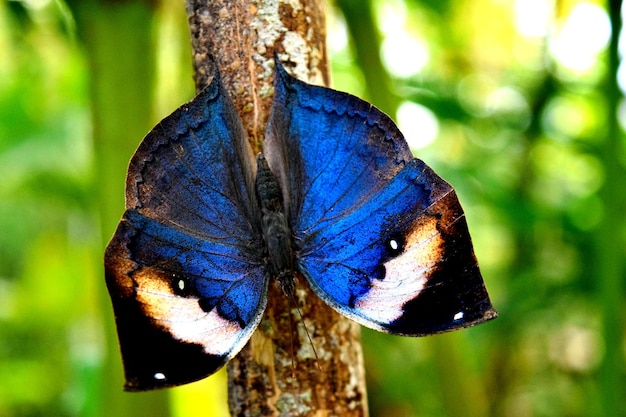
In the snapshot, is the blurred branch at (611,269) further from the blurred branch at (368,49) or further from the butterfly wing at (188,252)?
the butterfly wing at (188,252)

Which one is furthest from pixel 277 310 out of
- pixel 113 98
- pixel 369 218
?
pixel 113 98

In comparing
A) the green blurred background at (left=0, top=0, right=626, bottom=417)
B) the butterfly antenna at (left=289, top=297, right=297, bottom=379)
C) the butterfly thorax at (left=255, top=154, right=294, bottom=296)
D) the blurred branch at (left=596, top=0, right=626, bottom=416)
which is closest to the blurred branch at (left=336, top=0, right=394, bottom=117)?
the green blurred background at (left=0, top=0, right=626, bottom=417)

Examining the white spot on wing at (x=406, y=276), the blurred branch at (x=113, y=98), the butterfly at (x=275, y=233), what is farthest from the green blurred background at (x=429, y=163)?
the white spot on wing at (x=406, y=276)

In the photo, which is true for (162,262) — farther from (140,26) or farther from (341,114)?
(140,26)

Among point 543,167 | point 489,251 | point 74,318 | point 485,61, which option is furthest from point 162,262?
point 489,251

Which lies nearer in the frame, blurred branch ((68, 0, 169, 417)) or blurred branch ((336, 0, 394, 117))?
blurred branch ((68, 0, 169, 417))

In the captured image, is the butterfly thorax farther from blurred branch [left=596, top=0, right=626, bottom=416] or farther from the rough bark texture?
blurred branch [left=596, top=0, right=626, bottom=416]
